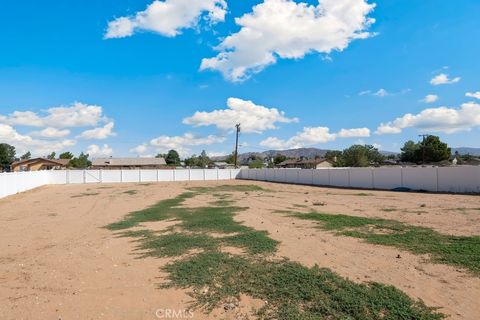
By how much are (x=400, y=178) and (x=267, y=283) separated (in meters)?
27.8

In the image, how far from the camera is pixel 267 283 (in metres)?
6.50

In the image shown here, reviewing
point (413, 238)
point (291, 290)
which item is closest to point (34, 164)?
point (413, 238)

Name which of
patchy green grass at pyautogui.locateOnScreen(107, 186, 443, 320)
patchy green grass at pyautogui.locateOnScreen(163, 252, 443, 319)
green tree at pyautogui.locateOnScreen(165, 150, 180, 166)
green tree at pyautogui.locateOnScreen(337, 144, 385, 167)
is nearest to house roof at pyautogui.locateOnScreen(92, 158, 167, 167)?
green tree at pyautogui.locateOnScreen(165, 150, 180, 166)

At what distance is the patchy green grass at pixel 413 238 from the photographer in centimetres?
789

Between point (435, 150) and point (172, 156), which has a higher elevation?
point (172, 156)

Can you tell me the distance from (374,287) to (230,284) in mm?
2454

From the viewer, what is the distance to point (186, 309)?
220 inches

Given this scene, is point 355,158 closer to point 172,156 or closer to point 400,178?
point 400,178

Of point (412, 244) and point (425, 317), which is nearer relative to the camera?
point (425, 317)

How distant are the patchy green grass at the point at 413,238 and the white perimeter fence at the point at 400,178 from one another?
53.3 ft

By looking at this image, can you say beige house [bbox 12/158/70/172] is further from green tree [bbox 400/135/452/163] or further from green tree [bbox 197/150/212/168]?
green tree [bbox 400/135/452/163]

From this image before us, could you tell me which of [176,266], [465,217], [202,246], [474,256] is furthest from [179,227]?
[465,217]

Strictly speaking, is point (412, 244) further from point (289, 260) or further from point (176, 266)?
point (176, 266)

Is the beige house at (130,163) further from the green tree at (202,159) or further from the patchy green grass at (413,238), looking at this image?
the patchy green grass at (413,238)
